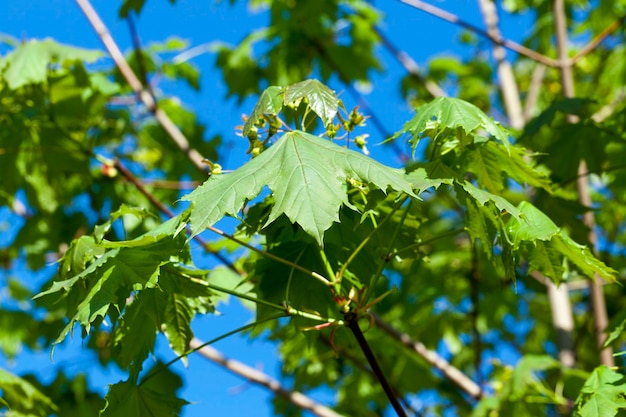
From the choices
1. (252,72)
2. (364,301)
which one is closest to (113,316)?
(364,301)

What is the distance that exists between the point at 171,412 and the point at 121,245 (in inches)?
24.5

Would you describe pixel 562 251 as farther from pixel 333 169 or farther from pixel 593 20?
pixel 593 20

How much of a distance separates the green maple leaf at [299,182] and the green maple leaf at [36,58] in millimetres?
2527

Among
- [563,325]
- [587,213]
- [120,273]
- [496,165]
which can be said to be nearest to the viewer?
[120,273]

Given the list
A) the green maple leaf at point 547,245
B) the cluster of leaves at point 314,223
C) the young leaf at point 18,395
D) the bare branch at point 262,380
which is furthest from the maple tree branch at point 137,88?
the green maple leaf at point 547,245

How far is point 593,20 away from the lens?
624 cm

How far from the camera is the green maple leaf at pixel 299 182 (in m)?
1.95

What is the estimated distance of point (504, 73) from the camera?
6465 millimetres

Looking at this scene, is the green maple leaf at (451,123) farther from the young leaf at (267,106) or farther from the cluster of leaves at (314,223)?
the young leaf at (267,106)

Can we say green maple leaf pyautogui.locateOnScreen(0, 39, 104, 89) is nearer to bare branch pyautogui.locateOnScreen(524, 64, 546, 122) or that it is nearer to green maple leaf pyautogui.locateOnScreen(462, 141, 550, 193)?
green maple leaf pyautogui.locateOnScreen(462, 141, 550, 193)

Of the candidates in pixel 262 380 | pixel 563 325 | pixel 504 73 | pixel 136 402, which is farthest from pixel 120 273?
pixel 504 73

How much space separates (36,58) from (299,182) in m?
2.83

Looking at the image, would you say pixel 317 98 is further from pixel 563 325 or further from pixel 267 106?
pixel 563 325

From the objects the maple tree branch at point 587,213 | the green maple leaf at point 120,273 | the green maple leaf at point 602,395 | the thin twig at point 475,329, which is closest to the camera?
the green maple leaf at point 120,273
